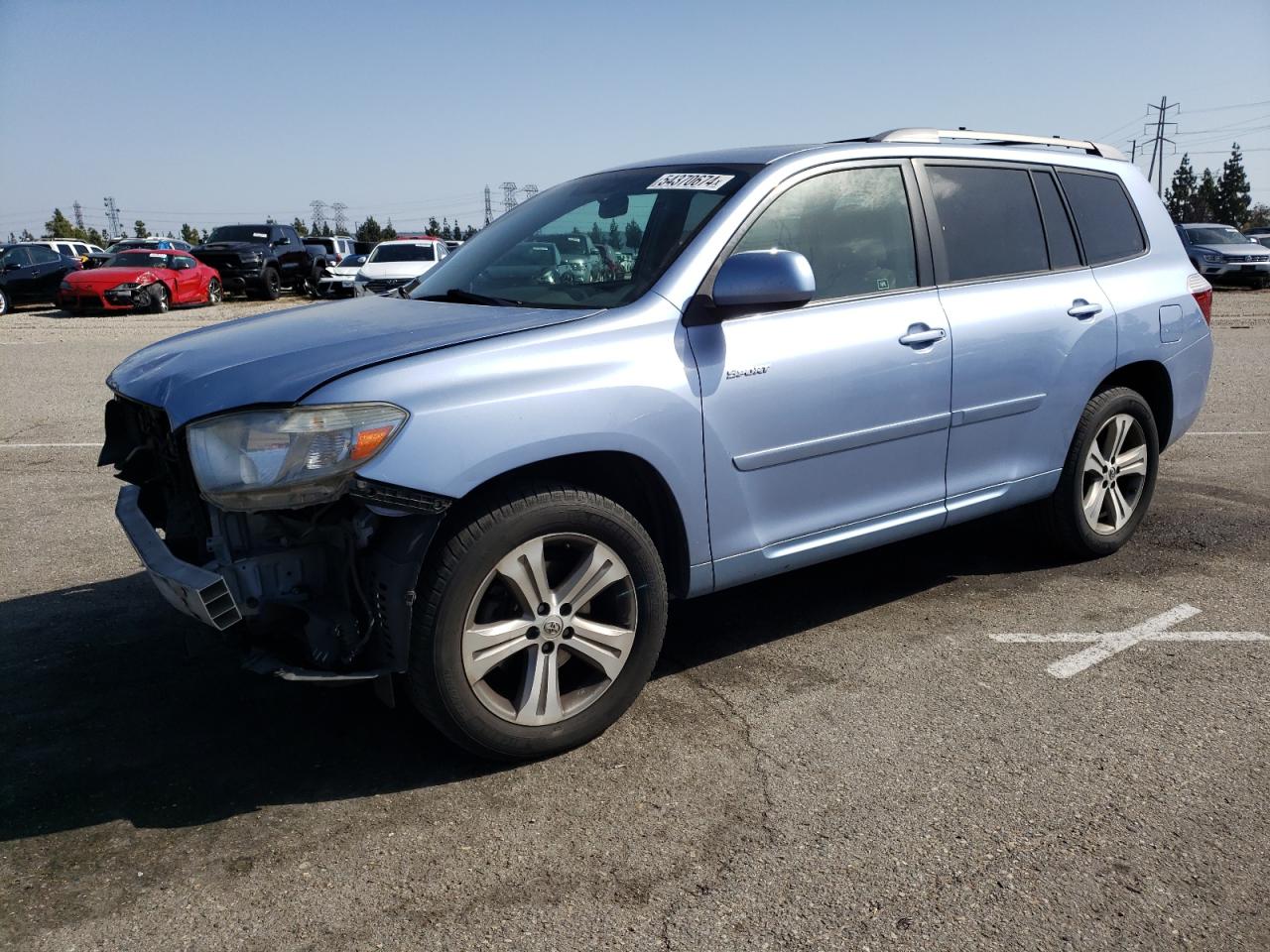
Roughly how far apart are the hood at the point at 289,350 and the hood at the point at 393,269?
18.0m

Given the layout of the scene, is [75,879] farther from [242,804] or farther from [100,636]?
[100,636]

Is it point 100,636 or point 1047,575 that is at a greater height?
point 100,636

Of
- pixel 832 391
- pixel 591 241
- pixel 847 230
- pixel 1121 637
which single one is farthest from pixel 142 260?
pixel 1121 637

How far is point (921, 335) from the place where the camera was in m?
3.98

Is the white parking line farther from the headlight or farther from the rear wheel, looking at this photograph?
the rear wheel

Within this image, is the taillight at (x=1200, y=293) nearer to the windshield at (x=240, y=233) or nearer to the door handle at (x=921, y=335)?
the door handle at (x=921, y=335)

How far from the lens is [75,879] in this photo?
2.65 meters

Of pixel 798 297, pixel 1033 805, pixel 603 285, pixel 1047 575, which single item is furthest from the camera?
pixel 1047 575

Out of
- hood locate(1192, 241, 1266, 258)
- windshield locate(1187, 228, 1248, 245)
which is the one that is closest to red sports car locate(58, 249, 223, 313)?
hood locate(1192, 241, 1266, 258)

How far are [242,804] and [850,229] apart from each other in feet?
9.25

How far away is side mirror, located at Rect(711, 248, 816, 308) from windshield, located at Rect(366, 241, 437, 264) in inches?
787

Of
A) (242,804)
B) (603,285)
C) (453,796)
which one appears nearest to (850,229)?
(603,285)

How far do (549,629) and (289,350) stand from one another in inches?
45.0

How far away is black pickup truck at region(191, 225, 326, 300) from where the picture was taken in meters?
25.9
